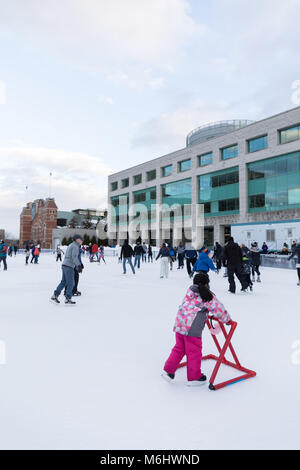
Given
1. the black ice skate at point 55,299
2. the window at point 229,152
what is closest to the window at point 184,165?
the window at point 229,152

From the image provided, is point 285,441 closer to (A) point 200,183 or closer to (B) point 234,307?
(B) point 234,307

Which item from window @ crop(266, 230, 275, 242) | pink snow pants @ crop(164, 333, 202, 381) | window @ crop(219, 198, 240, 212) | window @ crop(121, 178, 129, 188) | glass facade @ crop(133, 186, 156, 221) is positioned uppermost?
window @ crop(121, 178, 129, 188)

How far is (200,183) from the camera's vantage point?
4338 centimetres

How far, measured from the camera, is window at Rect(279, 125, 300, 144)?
3200 centimetres

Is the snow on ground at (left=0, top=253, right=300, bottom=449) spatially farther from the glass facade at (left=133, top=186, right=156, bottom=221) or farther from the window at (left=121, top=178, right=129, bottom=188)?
the window at (left=121, top=178, right=129, bottom=188)

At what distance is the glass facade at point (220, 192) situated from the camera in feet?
126

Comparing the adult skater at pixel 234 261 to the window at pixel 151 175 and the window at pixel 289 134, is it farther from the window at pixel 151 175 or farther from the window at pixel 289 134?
the window at pixel 151 175

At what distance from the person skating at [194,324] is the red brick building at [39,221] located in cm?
8043

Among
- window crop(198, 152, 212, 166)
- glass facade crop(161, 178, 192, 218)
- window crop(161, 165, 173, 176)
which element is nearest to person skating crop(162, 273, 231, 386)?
window crop(198, 152, 212, 166)

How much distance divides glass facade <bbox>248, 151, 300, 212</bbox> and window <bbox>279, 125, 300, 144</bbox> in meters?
1.73

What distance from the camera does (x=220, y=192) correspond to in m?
40.1

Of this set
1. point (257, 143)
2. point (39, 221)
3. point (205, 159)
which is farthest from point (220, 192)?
point (39, 221)

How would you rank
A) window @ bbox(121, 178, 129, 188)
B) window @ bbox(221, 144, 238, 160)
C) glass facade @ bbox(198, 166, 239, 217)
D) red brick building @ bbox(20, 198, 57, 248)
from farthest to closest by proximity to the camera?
red brick building @ bbox(20, 198, 57, 248), window @ bbox(121, 178, 129, 188), window @ bbox(221, 144, 238, 160), glass facade @ bbox(198, 166, 239, 217)

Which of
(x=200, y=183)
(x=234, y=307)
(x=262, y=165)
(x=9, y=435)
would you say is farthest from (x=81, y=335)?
(x=200, y=183)
